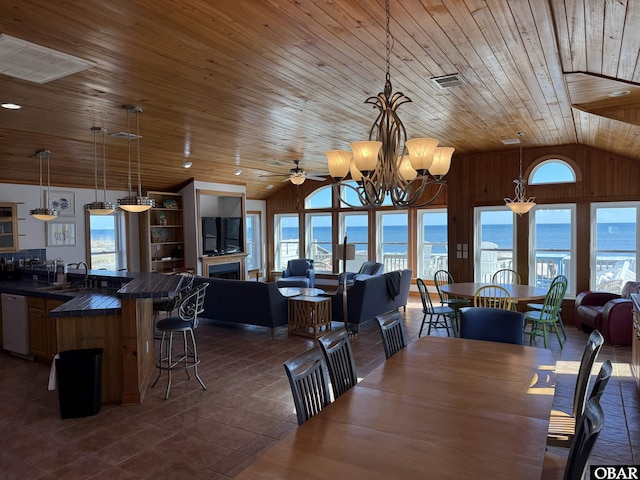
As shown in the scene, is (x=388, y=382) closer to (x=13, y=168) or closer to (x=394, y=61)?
(x=394, y=61)

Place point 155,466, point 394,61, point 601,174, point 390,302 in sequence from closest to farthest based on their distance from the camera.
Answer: point 155,466
point 394,61
point 601,174
point 390,302

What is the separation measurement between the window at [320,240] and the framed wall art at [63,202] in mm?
5581

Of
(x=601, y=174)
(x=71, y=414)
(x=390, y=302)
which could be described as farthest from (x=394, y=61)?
(x=601, y=174)

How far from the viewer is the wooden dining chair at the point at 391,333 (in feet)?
9.82

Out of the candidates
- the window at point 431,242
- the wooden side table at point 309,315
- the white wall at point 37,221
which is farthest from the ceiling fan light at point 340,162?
the window at point 431,242

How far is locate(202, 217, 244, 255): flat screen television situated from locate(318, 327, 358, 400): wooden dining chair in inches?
287

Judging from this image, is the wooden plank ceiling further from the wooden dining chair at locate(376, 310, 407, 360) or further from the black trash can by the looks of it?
the black trash can

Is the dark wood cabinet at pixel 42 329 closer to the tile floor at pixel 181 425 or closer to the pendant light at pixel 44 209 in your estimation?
the tile floor at pixel 181 425

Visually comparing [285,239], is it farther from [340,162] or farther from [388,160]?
[388,160]

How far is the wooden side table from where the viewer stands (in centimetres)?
623

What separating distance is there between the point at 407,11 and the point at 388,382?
2.13 meters

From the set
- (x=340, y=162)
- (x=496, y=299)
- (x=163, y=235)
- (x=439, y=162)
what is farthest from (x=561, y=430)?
(x=163, y=235)

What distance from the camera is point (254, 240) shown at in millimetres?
11883

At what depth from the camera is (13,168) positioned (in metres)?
6.44
